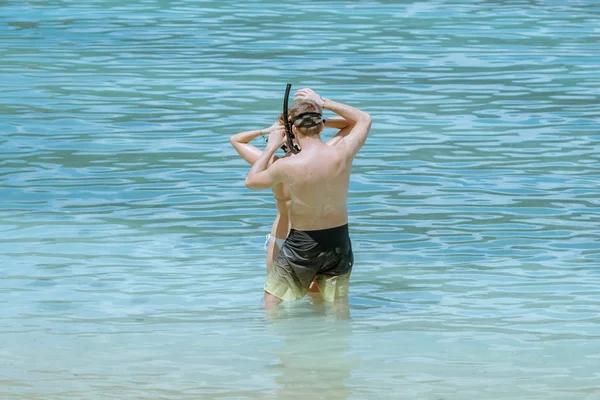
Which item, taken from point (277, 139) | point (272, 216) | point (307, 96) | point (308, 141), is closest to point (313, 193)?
point (308, 141)

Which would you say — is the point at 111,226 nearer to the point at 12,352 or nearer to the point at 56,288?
the point at 56,288

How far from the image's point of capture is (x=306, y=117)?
768cm

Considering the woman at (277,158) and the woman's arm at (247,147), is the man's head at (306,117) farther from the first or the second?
the woman's arm at (247,147)

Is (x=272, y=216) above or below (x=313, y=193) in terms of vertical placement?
below

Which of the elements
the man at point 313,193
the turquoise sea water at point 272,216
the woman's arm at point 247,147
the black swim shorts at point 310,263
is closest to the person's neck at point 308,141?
the man at point 313,193

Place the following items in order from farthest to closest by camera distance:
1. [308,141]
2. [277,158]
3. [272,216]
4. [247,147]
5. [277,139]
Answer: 1. [272,216]
2. [247,147]
3. [277,158]
4. [277,139]
5. [308,141]

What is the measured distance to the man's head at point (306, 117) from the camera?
7633mm

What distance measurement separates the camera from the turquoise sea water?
7.34 m

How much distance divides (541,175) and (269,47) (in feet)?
31.2

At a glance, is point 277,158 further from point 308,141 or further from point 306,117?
point 306,117

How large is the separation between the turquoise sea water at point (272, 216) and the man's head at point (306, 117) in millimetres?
1360

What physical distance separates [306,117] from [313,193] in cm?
50

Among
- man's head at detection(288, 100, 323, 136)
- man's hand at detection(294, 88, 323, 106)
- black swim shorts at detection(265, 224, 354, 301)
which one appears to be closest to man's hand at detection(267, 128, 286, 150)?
man's head at detection(288, 100, 323, 136)

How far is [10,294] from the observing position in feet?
30.1
